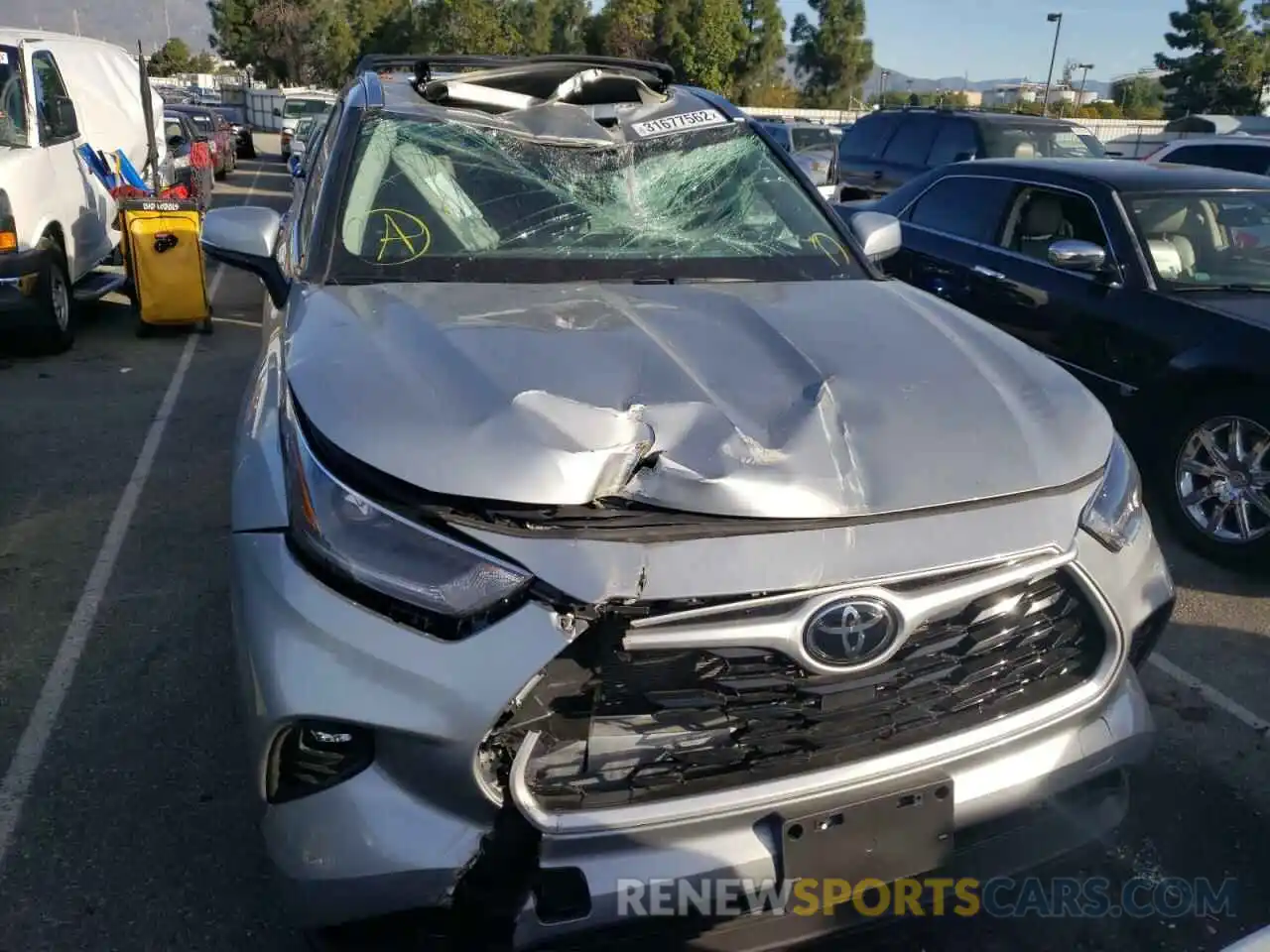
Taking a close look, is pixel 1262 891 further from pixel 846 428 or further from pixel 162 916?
pixel 162 916

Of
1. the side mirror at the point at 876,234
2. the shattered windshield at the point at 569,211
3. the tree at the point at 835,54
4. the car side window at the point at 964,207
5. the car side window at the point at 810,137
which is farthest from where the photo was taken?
the tree at the point at 835,54

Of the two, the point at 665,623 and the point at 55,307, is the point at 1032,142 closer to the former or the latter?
the point at 55,307

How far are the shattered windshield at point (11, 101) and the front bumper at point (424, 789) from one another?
7.12 metres

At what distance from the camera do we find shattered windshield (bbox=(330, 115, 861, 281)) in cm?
314

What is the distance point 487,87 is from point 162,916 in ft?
9.09

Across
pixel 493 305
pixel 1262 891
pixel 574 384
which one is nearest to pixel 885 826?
pixel 574 384

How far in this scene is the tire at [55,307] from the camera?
24.1 ft

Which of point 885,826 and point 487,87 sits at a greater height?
point 487,87

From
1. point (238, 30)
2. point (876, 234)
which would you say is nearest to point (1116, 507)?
point (876, 234)

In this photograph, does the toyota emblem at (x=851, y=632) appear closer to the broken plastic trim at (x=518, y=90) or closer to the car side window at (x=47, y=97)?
the broken plastic trim at (x=518, y=90)

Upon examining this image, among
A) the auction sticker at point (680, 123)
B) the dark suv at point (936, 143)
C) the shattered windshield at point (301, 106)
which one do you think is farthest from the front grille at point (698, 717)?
the shattered windshield at point (301, 106)

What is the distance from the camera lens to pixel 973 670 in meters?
2.04

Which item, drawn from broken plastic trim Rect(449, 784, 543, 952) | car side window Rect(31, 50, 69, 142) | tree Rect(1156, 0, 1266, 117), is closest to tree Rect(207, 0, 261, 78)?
tree Rect(1156, 0, 1266, 117)

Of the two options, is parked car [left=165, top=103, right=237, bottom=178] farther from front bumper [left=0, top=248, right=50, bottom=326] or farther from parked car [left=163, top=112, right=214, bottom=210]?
front bumper [left=0, top=248, right=50, bottom=326]
